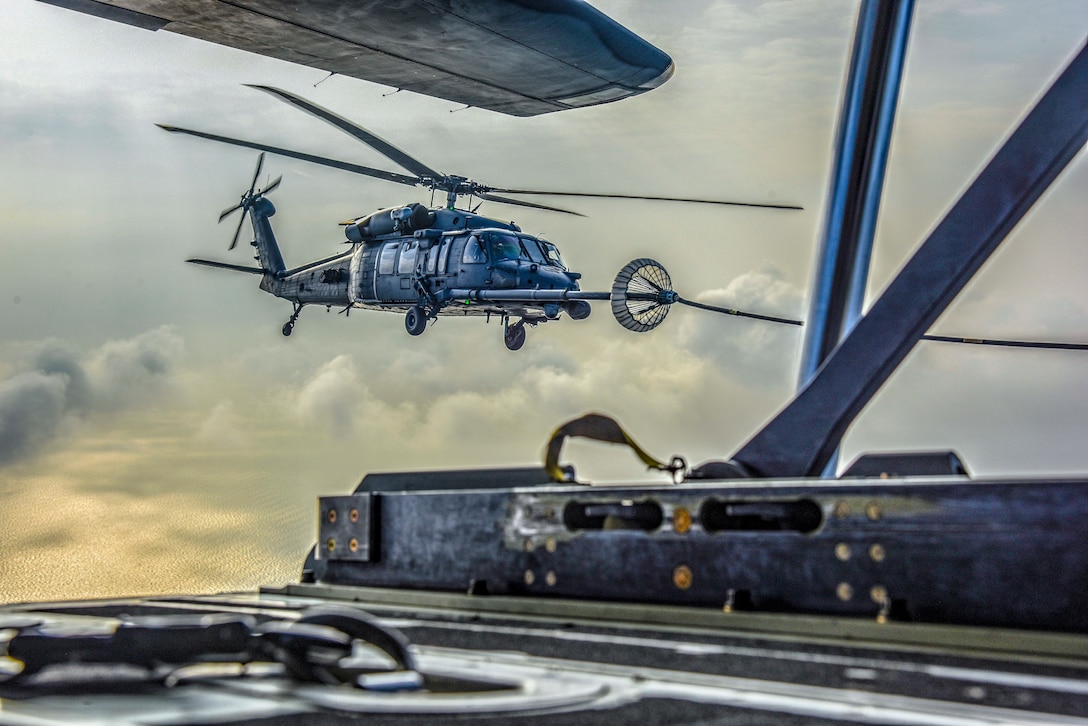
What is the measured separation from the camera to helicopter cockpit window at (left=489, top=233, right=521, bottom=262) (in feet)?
41.6

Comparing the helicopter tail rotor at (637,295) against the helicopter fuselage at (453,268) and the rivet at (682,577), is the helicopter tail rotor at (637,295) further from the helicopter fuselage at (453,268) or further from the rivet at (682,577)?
the rivet at (682,577)

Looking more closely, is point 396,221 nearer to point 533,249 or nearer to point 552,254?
point 533,249

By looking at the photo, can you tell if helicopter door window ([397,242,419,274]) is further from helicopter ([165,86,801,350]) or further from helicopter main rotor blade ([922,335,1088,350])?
helicopter main rotor blade ([922,335,1088,350])

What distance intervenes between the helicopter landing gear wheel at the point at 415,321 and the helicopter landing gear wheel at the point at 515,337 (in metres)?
1.12

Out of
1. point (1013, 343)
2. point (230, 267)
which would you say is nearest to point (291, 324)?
point (230, 267)

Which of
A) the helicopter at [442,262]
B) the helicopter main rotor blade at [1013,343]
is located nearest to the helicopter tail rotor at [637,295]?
the helicopter at [442,262]

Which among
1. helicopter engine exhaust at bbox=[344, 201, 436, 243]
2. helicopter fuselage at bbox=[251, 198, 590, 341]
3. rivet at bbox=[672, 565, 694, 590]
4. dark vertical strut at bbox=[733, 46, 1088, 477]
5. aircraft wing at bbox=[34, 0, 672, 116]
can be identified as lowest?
rivet at bbox=[672, 565, 694, 590]

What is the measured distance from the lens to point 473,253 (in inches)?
500

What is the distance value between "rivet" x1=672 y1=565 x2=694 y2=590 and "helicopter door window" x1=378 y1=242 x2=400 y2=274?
1085 cm

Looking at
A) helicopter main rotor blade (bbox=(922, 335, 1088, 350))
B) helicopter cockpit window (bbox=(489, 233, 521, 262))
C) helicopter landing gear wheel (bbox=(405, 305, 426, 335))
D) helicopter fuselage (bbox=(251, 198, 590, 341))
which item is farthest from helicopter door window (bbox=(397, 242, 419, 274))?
helicopter main rotor blade (bbox=(922, 335, 1088, 350))

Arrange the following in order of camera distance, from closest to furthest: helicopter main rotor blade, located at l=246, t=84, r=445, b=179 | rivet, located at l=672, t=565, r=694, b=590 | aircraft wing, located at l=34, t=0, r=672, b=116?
rivet, located at l=672, t=565, r=694, b=590, aircraft wing, located at l=34, t=0, r=672, b=116, helicopter main rotor blade, located at l=246, t=84, r=445, b=179

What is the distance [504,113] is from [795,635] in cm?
871

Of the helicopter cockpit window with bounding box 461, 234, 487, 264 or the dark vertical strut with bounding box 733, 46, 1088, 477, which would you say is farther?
the helicopter cockpit window with bounding box 461, 234, 487, 264

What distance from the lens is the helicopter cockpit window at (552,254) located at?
13406mm
